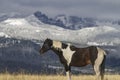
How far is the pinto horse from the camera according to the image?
2416cm

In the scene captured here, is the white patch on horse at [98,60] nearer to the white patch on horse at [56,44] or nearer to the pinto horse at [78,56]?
the pinto horse at [78,56]

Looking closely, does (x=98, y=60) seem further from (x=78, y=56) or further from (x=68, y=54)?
(x=68, y=54)

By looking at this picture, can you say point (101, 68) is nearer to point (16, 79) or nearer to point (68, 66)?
point (68, 66)

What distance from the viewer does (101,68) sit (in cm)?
2444

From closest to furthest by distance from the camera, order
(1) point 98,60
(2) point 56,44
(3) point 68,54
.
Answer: (1) point 98,60 → (3) point 68,54 → (2) point 56,44

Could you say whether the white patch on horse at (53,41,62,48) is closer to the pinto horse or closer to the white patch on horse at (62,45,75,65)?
the pinto horse

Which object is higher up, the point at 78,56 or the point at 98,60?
the point at 78,56

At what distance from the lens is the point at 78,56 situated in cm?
2455

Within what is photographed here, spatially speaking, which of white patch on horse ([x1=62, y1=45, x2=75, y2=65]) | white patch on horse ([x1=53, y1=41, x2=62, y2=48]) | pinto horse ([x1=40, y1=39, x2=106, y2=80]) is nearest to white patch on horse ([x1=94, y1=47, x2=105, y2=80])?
pinto horse ([x1=40, y1=39, x2=106, y2=80])

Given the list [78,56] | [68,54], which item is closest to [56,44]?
[68,54]

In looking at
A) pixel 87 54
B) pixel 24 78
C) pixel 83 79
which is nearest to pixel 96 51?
pixel 87 54

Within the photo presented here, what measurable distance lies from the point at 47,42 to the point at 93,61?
2.86 metres

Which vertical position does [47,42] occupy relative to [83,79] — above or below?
above

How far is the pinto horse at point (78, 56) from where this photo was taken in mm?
24156
